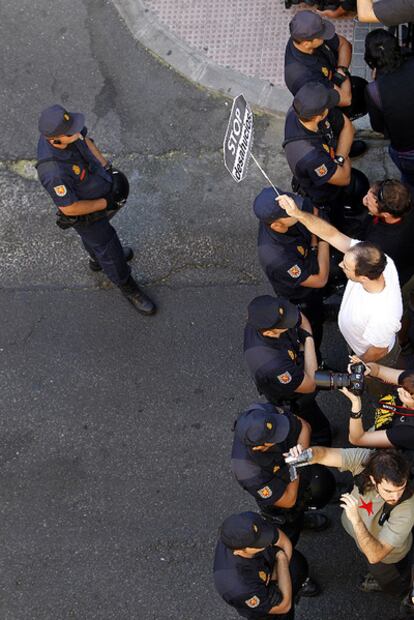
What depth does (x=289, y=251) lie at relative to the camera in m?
6.01

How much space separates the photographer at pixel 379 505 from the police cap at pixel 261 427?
15 cm

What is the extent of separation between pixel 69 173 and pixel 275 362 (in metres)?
2.11

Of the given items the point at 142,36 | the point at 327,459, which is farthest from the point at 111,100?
the point at 327,459

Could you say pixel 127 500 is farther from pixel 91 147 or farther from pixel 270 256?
pixel 91 147

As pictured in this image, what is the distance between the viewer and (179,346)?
7.28m

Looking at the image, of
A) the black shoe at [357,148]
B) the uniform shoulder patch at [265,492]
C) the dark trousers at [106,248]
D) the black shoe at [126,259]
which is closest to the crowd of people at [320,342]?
the uniform shoulder patch at [265,492]

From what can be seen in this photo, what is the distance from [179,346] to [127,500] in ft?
4.40

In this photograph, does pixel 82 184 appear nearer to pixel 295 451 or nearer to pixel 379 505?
pixel 295 451

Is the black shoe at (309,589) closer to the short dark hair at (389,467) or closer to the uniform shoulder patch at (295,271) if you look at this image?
the short dark hair at (389,467)

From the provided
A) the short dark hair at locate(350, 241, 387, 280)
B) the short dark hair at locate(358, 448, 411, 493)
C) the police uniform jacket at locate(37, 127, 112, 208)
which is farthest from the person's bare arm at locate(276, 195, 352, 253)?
the police uniform jacket at locate(37, 127, 112, 208)

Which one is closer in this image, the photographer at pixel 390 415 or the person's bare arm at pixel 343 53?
the photographer at pixel 390 415

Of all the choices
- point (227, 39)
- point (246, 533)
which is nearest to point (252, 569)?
point (246, 533)

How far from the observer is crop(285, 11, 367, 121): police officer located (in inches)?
259

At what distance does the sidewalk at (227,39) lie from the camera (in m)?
8.38
